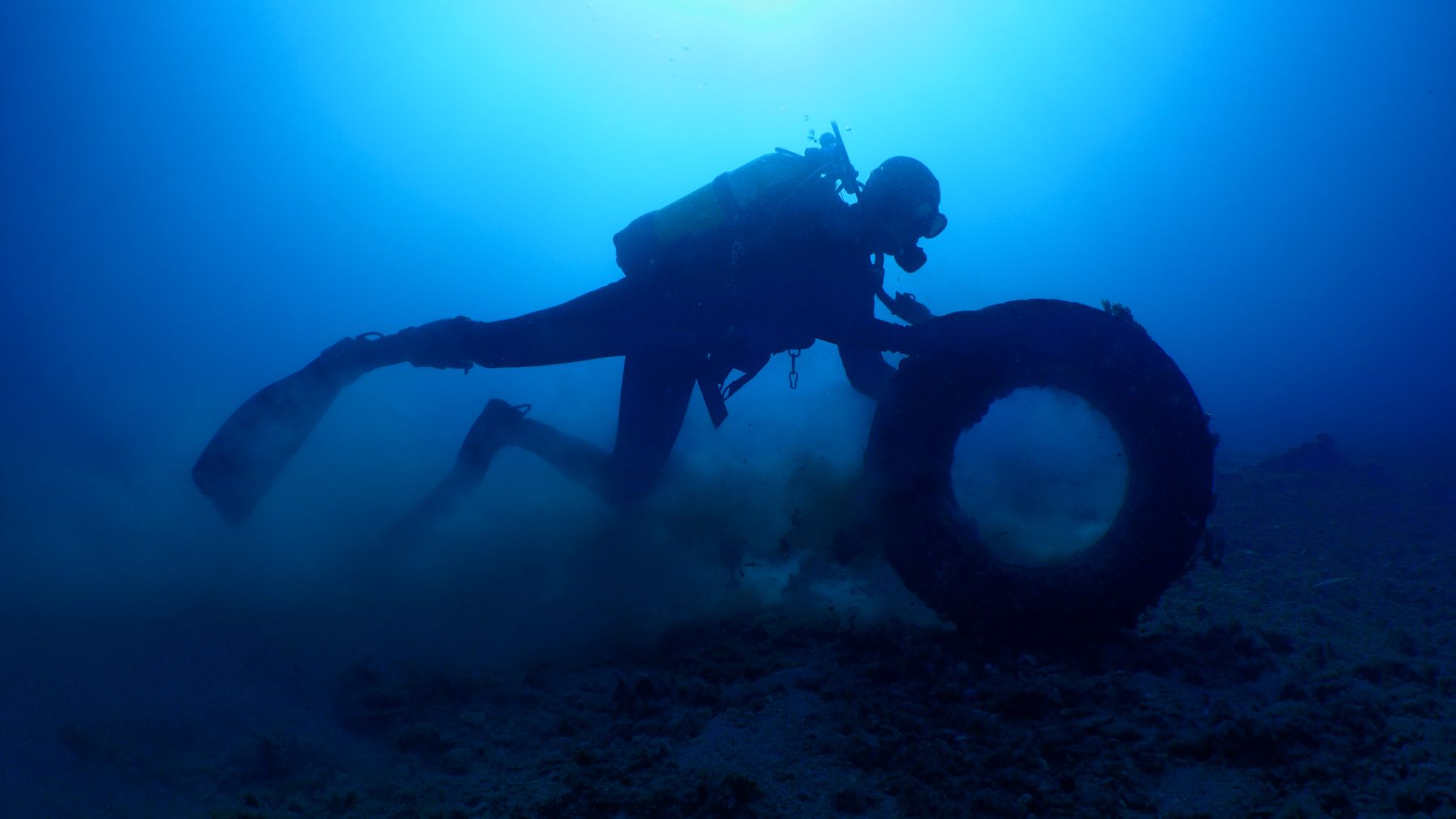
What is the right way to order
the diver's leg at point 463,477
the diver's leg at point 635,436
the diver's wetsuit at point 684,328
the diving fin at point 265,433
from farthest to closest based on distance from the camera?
the diver's leg at point 463,477, the diver's leg at point 635,436, the diving fin at point 265,433, the diver's wetsuit at point 684,328

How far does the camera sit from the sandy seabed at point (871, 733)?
83.4 inches

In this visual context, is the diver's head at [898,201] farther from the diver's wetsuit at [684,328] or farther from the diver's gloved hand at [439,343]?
the diver's gloved hand at [439,343]

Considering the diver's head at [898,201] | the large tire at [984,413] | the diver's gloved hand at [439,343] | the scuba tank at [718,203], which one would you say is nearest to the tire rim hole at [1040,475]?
the large tire at [984,413]

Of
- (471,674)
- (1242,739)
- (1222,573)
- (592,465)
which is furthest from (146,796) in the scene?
(1222,573)

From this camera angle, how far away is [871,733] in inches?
99.7

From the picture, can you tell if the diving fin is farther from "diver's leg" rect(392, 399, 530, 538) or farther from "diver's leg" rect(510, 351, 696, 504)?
"diver's leg" rect(510, 351, 696, 504)

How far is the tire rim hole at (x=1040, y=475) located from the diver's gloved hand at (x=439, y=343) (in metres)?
3.21

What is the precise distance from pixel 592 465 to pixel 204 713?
2.72 metres

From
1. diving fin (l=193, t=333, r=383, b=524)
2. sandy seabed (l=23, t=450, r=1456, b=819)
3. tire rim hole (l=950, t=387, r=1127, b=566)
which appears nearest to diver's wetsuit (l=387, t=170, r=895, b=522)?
diving fin (l=193, t=333, r=383, b=524)

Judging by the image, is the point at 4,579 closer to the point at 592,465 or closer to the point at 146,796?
the point at 146,796

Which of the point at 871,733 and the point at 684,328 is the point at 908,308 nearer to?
the point at 684,328

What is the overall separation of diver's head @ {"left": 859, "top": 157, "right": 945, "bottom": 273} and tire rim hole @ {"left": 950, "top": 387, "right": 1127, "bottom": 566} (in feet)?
4.21

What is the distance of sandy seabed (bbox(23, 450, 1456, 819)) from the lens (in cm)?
212

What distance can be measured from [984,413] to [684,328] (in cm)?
195
